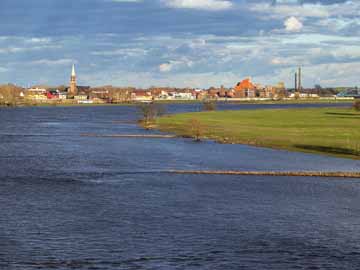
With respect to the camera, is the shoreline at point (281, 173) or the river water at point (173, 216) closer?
the river water at point (173, 216)

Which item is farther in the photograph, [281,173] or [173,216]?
[281,173]

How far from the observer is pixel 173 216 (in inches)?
1531

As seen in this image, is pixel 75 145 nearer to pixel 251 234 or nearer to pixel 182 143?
pixel 182 143

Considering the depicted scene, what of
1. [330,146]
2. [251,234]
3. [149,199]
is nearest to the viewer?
[251,234]

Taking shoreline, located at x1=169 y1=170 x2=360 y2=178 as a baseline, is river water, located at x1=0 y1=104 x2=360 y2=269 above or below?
below

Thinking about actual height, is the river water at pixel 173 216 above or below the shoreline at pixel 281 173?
below

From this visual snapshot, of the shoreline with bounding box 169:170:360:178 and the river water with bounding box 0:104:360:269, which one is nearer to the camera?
the river water with bounding box 0:104:360:269

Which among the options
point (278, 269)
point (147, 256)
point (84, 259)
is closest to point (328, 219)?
point (278, 269)

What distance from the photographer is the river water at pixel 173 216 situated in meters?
30.4

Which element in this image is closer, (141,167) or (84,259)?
(84,259)

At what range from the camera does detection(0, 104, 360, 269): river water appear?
30406 mm

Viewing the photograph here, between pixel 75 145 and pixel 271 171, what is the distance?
3694 cm

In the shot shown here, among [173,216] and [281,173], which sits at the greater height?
[281,173]

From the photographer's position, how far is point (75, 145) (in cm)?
8712
